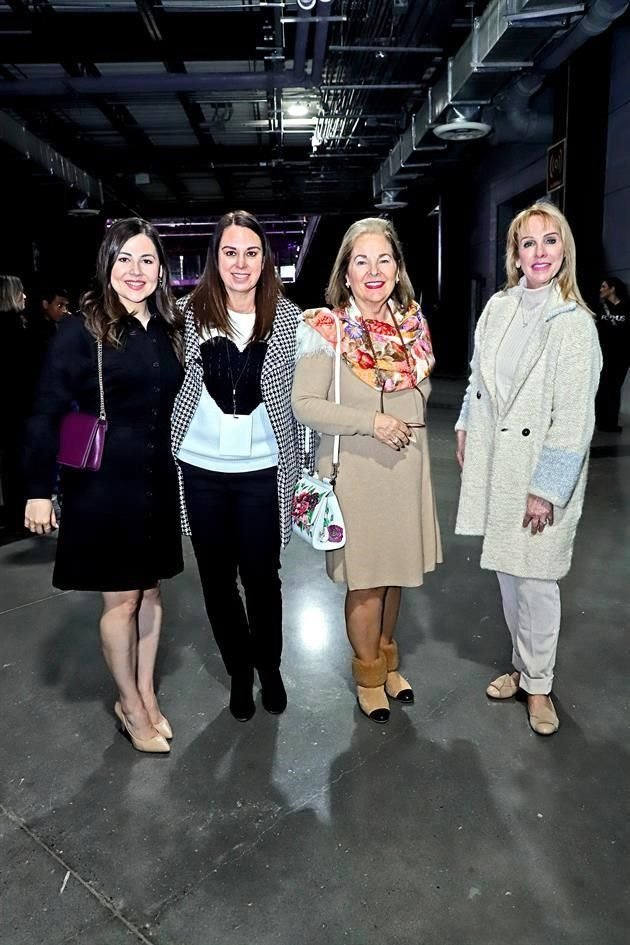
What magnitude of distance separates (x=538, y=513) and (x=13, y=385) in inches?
127

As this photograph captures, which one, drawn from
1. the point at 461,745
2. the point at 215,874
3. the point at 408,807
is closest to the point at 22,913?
the point at 215,874

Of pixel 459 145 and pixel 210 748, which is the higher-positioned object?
pixel 459 145

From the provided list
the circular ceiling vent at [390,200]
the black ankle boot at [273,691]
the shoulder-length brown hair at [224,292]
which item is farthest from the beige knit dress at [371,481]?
the circular ceiling vent at [390,200]

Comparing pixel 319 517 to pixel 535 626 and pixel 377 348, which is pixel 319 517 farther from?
pixel 535 626

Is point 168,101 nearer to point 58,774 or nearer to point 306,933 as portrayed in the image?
point 58,774

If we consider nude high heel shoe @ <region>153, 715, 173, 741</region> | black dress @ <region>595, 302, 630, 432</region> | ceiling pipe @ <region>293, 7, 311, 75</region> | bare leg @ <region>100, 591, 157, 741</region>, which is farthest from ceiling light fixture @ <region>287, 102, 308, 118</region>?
nude high heel shoe @ <region>153, 715, 173, 741</region>

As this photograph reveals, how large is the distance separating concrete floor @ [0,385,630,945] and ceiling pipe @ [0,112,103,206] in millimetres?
6829

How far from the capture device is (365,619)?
215 cm

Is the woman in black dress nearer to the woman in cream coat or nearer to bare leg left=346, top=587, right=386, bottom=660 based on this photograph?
bare leg left=346, top=587, right=386, bottom=660

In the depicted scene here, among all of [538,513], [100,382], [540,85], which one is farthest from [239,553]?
[540,85]

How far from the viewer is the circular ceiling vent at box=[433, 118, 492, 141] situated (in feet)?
22.8

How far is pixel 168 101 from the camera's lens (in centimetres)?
844

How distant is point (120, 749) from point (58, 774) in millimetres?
184

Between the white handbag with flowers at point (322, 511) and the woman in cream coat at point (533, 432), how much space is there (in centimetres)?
45
